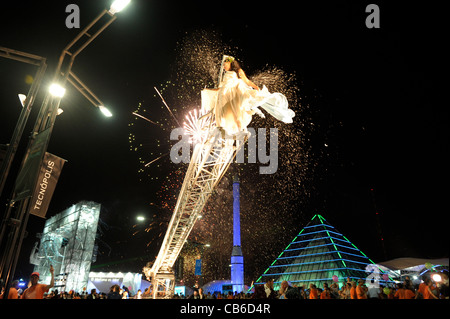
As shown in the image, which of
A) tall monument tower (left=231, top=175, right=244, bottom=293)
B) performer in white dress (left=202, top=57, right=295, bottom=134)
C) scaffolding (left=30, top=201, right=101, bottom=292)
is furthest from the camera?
tall monument tower (left=231, top=175, right=244, bottom=293)

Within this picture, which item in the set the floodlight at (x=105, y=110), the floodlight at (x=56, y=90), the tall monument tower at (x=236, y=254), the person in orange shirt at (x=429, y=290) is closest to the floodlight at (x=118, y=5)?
the floodlight at (x=56, y=90)

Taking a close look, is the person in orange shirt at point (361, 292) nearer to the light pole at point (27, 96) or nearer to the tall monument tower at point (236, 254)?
the light pole at point (27, 96)

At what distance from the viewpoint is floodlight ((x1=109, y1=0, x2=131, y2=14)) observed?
5086mm

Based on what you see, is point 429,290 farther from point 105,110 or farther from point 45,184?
point 45,184

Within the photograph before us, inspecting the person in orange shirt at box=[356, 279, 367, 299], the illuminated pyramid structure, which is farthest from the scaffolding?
the illuminated pyramid structure

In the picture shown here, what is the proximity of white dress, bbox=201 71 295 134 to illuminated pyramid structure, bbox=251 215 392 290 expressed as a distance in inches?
1583

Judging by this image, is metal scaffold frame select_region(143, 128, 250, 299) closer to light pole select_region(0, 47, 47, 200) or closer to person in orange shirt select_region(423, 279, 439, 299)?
light pole select_region(0, 47, 47, 200)

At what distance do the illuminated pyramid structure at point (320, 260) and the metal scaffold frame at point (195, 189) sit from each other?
31.5 metres

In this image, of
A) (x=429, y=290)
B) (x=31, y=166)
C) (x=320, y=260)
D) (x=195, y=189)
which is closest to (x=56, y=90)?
(x=31, y=166)

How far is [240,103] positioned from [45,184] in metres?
4.85

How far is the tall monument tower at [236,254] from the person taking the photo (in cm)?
4594

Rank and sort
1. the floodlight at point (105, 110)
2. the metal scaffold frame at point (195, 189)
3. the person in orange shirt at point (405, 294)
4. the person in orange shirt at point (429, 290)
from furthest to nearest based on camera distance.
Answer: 1. the metal scaffold frame at point (195, 189)
2. the floodlight at point (105, 110)
3. the person in orange shirt at point (405, 294)
4. the person in orange shirt at point (429, 290)

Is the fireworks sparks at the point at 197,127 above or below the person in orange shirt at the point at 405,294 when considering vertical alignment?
above
